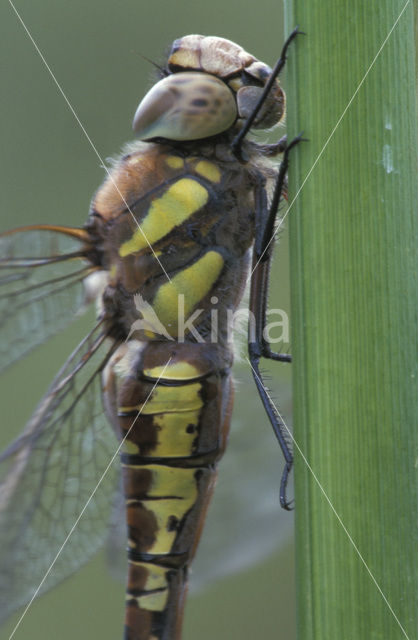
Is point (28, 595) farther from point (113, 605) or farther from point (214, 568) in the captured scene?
point (113, 605)

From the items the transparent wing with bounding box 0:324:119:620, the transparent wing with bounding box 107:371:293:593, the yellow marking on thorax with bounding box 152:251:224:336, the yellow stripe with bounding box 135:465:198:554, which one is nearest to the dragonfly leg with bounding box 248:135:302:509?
the yellow marking on thorax with bounding box 152:251:224:336

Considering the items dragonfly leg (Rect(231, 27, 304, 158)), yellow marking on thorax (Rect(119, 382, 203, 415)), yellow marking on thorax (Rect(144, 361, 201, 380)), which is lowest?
yellow marking on thorax (Rect(119, 382, 203, 415))

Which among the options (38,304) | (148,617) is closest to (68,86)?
(38,304)

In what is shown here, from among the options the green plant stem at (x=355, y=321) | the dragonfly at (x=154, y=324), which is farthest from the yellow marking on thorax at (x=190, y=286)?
the green plant stem at (x=355, y=321)

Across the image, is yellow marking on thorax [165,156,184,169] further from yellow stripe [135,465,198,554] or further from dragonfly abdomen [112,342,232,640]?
yellow stripe [135,465,198,554]

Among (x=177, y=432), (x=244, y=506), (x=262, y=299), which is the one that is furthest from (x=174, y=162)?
(x=244, y=506)

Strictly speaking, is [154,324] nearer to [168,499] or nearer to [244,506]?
[168,499]

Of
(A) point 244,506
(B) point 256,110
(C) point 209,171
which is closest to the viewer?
(B) point 256,110
